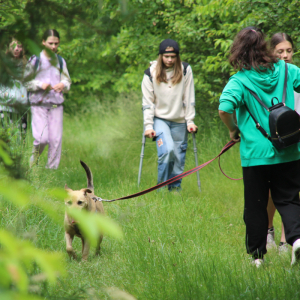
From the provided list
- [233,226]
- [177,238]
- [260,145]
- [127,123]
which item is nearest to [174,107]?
[233,226]

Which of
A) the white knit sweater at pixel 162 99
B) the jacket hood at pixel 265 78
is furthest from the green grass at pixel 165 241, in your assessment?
the jacket hood at pixel 265 78

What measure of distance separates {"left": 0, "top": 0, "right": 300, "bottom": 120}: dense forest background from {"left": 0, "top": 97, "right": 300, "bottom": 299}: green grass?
2.05 ft

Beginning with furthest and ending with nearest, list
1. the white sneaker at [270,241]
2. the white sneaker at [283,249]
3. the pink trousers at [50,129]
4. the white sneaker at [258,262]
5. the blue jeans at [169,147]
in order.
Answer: the pink trousers at [50,129]
the blue jeans at [169,147]
the white sneaker at [270,241]
the white sneaker at [283,249]
the white sneaker at [258,262]

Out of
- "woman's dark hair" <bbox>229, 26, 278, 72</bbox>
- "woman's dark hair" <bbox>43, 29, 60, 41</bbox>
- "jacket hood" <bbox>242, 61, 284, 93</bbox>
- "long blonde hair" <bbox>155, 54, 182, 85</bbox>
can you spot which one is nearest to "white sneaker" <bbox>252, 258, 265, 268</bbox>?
"jacket hood" <bbox>242, 61, 284, 93</bbox>

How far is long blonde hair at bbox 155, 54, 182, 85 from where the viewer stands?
19.2 ft

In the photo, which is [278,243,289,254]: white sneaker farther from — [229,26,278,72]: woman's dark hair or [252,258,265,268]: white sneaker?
[229,26,278,72]: woman's dark hair

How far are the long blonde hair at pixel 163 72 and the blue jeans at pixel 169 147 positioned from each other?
0.61 meters

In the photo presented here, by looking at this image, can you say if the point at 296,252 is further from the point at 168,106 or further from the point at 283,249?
the point at 168,106

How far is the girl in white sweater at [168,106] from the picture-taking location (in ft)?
18.9

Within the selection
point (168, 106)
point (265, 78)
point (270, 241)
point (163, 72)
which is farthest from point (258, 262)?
point (163, 72)

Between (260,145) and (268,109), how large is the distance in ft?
1.00

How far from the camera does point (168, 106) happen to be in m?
5.90

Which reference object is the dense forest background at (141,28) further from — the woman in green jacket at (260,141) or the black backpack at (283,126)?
the black backpack at (283,126)

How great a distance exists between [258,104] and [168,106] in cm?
273
